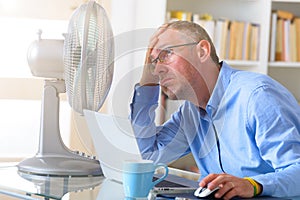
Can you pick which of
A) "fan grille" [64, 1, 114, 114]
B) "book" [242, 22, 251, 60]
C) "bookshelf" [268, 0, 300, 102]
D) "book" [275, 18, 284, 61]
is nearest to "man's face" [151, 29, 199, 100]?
"fan grille" [64, 1, 114, 114]

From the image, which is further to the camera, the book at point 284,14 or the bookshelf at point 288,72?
the bookshelf at point 288,72

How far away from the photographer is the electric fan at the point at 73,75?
162 centimetres

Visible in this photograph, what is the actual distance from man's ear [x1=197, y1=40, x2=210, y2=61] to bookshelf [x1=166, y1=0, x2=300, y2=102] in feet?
5.47

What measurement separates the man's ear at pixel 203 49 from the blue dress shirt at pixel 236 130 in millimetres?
74

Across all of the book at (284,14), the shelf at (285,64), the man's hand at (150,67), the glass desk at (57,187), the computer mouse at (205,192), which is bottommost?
the glass desk at (57,187)

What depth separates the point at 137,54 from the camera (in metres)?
1.60

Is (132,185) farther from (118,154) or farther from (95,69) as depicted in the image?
(95,69)

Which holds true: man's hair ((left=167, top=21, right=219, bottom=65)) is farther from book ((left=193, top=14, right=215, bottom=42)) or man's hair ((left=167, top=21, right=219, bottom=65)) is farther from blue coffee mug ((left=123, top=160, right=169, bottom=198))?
book ((left=193, top=14, right=215, bottom=42))

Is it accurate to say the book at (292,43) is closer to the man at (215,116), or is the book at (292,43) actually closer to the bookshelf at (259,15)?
the bookshelf at (259,15)

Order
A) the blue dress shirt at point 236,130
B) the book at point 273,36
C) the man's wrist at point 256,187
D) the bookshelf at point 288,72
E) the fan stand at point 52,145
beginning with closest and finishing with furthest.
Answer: the man's wrist at point 256,187, the blue dress shirt at point 236,130, the fan stand at point 52,145, the book at point 273,36, the bookshelf at point 288,72

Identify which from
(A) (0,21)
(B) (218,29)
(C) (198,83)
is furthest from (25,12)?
(C) (198,83)

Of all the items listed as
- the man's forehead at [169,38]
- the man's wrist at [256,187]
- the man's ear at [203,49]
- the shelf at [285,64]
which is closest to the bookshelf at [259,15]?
the shelf at [285,64]

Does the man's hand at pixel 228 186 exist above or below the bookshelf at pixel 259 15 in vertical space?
below

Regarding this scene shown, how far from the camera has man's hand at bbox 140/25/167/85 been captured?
1591 mm
